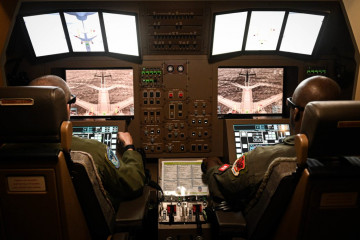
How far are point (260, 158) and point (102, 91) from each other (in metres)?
1.37

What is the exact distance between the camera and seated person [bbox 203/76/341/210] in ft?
4.91

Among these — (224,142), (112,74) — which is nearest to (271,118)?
(224,142)

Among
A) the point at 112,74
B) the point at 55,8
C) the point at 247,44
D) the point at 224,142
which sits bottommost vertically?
the point at 224,142

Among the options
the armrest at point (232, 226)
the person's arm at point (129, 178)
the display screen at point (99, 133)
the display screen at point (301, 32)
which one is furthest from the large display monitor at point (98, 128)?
the display screen at point (301, 32)

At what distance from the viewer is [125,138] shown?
85.3 inches

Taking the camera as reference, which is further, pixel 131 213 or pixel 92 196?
pixel 131 213

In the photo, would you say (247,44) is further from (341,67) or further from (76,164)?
(76,164)

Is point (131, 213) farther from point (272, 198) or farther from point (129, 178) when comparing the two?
point (272, 198)

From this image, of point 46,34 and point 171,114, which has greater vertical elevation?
point 46,34

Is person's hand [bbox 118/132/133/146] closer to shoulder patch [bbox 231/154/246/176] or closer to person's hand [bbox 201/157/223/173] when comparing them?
person's hand [bbox 201/157/223/173]

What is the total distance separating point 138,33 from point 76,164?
1.23m

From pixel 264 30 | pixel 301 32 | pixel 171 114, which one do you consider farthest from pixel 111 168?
pixel 301 32

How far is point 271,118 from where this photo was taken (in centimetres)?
238

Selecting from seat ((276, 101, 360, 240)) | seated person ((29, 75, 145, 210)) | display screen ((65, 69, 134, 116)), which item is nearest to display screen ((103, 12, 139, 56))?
display screen ((65, 69, 134, 116))
